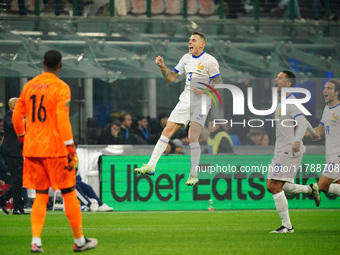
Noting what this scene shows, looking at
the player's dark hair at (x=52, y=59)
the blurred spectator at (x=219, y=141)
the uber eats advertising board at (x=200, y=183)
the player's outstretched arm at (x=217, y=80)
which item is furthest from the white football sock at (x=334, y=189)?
the blurred spectator at (x=219, y=141)

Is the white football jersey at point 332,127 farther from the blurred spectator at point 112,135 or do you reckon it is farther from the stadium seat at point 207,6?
the stadium seat at point 207,6

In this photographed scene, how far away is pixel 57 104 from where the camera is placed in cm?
836

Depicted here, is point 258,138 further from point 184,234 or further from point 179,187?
point 184,234

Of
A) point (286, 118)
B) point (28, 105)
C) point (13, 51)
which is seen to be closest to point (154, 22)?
point (13, 51)

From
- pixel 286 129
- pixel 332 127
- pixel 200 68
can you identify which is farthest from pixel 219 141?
pixel 286 129

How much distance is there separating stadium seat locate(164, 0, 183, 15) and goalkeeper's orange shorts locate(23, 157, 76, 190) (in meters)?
16.6

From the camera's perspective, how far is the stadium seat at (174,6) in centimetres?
2462

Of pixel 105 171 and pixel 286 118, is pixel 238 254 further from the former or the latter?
pixel 105 171

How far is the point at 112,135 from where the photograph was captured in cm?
2006

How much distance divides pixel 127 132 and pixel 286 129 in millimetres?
9402

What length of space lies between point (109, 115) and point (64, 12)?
3.95 meters

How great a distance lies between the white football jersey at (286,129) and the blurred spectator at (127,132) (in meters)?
9.07

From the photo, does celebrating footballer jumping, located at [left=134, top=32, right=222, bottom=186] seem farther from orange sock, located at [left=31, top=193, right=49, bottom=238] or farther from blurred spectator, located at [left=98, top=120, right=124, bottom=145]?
blurred spectator, located at [left=98, top=120, right=124, bottom=145]

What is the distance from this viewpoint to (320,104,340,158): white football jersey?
12609mm
